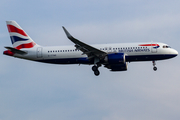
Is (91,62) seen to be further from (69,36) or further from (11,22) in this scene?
(11,22)

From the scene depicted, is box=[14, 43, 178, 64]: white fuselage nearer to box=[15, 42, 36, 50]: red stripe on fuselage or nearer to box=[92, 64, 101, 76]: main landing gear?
box=[92, 64, 101, 76]: main landing gear

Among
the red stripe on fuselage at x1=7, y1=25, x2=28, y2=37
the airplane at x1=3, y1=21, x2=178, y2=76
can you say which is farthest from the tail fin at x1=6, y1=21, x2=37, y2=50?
the airplane at x1=3, y1=21, x2=178, y2=76

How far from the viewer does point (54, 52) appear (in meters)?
47.4

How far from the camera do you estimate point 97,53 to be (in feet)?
146

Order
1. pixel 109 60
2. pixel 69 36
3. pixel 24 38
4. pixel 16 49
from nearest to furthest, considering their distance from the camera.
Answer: pixel 69 36
pixel 109 60
pixel 16 49
pixel 24 38

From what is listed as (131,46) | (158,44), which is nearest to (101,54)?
(131,46)

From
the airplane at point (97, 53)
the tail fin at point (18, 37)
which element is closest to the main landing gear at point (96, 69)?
the airplane at point (97, 53)

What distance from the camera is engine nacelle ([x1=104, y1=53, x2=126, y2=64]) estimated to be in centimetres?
4381

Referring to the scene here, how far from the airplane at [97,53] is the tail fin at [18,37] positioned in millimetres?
739

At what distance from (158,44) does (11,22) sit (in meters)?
22.7

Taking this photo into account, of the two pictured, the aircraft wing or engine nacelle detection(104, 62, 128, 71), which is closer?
the aircraft wing

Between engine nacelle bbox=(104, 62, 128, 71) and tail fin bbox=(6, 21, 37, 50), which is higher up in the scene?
tail fin bbox=(6, 21, 37, 50)

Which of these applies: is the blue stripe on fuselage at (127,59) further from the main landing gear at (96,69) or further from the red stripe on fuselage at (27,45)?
the red stripe on fuselage at (27,45)

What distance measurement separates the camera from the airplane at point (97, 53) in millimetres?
44281
